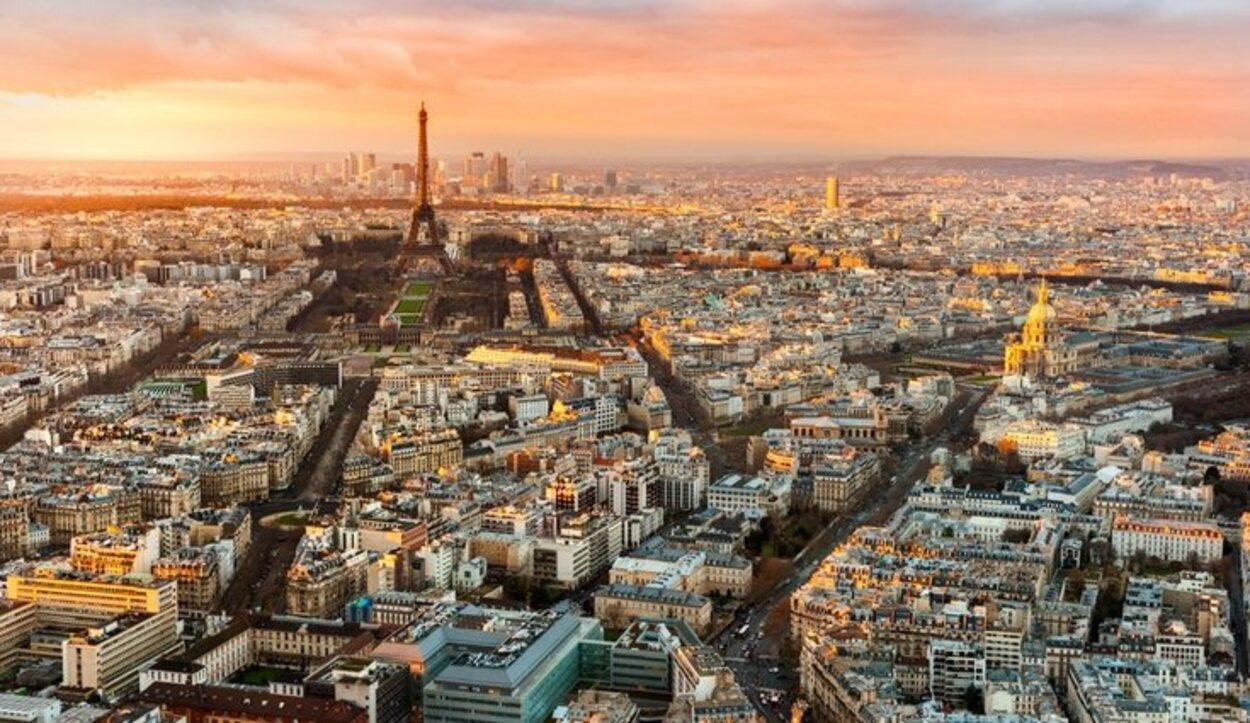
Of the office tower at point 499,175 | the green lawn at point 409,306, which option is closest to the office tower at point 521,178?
the office tower at point 499,175

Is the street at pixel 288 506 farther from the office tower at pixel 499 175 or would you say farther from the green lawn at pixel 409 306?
the office tower at pixel 499 175

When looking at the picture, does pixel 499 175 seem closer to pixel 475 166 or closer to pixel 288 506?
pixel 475 166

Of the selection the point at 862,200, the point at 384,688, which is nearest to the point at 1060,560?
the point at 384,688

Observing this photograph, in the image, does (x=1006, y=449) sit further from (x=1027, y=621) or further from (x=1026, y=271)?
(x=1026, y=271)

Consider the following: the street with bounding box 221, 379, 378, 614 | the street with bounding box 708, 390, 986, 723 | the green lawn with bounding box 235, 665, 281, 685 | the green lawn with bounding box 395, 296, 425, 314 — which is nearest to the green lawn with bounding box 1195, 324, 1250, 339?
the street with bounding box 708, 390, 986, 723

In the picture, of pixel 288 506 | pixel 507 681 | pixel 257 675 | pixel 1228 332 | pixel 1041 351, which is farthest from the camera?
pixel 1228 332

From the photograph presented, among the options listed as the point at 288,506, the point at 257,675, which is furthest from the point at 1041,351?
the point at 257,675
